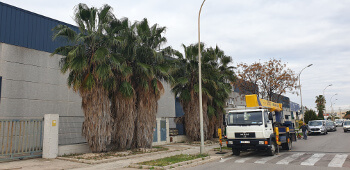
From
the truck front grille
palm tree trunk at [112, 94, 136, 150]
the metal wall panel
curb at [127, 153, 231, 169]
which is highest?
the metal wall panel

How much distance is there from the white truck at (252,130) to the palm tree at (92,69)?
22.3 feet

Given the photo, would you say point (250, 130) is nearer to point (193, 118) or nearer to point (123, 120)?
point (123, 120)

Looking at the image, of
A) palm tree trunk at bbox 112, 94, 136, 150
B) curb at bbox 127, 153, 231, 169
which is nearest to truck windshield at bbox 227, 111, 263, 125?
A: curb at bbox 127, 153, 231, 169

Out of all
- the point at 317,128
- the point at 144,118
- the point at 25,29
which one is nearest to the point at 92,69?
the point at 144,118

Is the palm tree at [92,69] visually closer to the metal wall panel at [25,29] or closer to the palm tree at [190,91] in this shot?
the metal wall panel at [25,29]

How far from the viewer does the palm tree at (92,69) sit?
43.9 feet

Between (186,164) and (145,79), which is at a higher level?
(145,79)

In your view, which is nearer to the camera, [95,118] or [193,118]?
[95,118]

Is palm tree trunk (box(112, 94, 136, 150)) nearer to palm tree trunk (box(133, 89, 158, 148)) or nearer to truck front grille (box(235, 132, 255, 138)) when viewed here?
palm tree trunk (box(133, 89, 158, 148))

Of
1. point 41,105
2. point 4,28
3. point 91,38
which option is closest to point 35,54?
point 4,28

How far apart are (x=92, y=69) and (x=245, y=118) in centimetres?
891

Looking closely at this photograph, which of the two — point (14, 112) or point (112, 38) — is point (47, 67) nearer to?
point (14, 112)

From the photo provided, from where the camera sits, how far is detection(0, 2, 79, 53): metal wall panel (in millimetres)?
14188

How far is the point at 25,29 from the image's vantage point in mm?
15117
